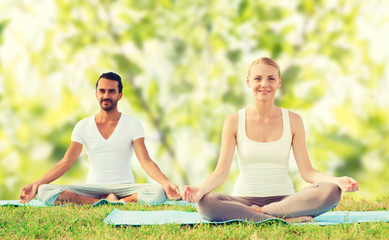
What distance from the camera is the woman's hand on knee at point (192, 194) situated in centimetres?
271

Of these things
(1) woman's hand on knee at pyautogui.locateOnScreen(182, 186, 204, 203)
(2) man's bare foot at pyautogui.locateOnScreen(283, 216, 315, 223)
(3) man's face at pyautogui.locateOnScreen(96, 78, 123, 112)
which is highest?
(3) man's face at pyautogui.locateOnScreen(96, 78, 123, 112)

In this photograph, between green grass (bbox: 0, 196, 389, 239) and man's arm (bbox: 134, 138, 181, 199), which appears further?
man's arm (bbox: 134, 138, 181, 199)

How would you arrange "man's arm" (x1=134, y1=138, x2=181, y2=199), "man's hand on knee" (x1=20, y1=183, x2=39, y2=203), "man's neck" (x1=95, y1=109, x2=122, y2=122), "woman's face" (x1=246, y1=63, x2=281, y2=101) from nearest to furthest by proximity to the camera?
"woman's face" (x1=246, y1=63, x2=281, y2=101) → "man's arm" (x1=134, y1=138, x2=181, y2=199) → "man's hand on knee" (x1=20, y1=183, x2=39, y2=203) → "man's neck" (x1=95, y1=109, x2=122, y2=122)

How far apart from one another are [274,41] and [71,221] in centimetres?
311

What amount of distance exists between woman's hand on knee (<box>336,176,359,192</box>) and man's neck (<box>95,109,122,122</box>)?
220 centimetres

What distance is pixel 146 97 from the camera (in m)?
5.07

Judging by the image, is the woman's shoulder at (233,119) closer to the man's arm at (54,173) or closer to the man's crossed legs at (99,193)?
the man's crossed legs at (99,193)

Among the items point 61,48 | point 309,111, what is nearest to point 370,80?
point 309,111

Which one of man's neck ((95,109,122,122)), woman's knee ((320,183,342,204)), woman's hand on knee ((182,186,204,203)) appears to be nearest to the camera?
woman's hand on knee ((182,186,204,203))

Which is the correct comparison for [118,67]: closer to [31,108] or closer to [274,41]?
[31,108]

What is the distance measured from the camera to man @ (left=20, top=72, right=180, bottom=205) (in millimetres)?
4086

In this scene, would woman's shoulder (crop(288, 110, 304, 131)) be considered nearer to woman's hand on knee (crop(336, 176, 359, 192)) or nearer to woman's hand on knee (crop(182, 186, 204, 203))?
woman's hand on knee (crop(336, 176, 359, 192))

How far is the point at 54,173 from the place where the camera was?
4152 mm

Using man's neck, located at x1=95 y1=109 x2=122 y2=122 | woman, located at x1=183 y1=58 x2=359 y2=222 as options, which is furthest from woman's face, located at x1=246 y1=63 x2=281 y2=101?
man's neck, located at x1=95 y1=109 x2=122 y2=122
